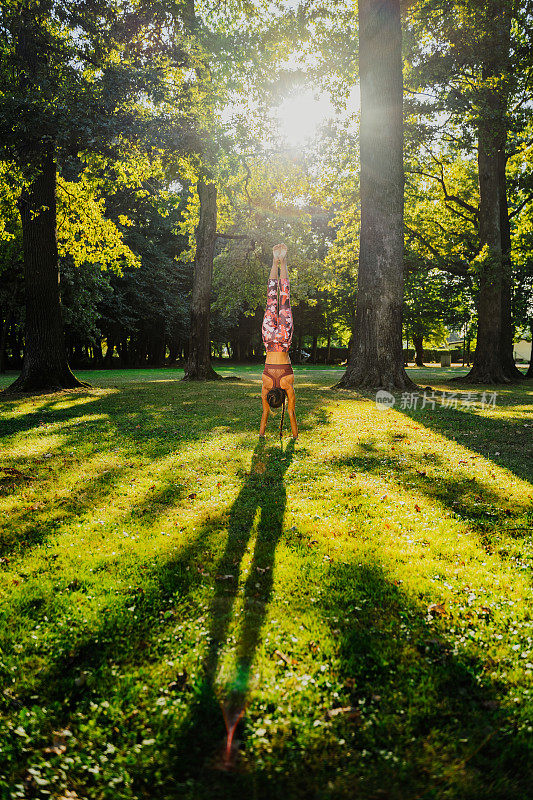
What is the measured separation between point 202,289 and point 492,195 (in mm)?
15266

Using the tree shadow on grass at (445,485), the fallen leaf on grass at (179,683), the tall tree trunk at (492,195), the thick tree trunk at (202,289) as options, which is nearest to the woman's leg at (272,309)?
the tree shadow on grass at (445,485)

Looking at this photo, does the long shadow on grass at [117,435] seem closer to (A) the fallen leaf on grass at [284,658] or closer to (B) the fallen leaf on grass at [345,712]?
(A) the fallen leaf on grass at [284,658]

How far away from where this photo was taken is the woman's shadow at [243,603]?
251cm

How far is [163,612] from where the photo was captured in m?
3.50

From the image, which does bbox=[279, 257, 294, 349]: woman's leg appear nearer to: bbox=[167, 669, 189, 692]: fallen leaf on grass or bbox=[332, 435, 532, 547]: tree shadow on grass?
bbox=[332, 435, 532, 547]: tree shadow on grass

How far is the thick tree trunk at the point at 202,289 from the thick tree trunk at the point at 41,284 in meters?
8.13

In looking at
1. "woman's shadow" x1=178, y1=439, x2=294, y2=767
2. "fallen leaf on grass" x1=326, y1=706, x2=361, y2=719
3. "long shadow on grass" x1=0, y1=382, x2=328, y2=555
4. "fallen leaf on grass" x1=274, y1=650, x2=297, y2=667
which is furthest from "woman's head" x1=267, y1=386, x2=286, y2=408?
"fallen leaf on grass" x1=326, y1=706, x2=361, y2=719

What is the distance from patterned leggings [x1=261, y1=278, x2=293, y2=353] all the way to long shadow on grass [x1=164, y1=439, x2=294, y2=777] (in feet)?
7.51

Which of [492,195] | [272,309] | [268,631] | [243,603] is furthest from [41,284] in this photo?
[492,195]

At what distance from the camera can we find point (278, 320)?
7.58 m

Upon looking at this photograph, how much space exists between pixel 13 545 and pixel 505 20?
23928 millimetres

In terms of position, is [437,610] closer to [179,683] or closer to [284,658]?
[284,658]

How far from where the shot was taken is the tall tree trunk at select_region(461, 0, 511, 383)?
710 inches

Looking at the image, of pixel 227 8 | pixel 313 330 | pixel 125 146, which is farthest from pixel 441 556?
pixel 313 330
